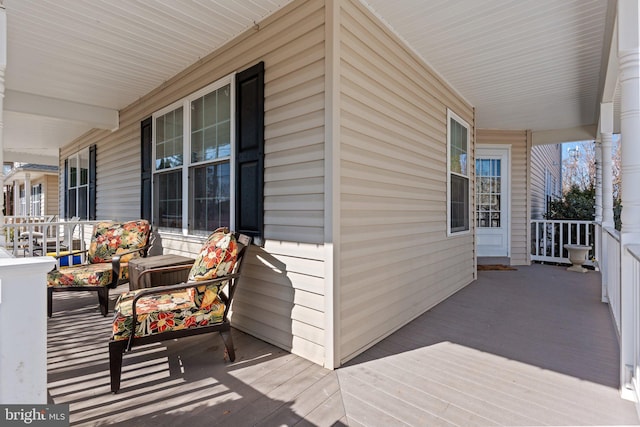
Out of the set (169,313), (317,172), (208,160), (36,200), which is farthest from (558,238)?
(36,200)

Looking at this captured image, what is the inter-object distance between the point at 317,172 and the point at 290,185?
0.32 metres

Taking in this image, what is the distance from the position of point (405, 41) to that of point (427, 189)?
1.67 metres

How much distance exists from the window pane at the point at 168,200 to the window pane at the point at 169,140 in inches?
6.1

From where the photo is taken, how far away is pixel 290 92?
9.08ft

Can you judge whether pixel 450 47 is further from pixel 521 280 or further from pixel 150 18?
pixel 521 280

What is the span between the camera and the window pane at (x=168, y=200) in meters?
4.25

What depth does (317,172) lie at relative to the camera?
8.39ft

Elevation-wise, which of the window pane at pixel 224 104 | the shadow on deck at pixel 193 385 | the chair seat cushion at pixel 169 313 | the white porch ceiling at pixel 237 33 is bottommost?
the shadow on deck at pixel 193 385

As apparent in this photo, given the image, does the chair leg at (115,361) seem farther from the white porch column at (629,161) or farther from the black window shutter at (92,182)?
the black window shutter at (92,182)

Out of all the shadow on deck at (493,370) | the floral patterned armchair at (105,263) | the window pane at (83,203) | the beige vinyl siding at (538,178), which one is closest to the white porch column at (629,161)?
the shadow on deck at (493,370)

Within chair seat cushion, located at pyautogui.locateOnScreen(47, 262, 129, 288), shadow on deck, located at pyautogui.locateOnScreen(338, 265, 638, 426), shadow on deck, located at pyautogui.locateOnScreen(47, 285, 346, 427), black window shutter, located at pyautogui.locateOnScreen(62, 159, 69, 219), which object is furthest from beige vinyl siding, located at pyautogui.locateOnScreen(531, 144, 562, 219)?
black window shutter, located at pyautogui.locateOnScreen(62, 159, 69, 219)

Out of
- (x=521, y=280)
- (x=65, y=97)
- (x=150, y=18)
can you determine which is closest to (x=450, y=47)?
(x=150, y=18)

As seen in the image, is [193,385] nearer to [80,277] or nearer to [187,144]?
[80,277]

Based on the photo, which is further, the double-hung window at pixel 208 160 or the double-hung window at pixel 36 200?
the double-hung window at pixel 36 200
